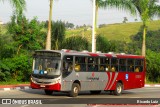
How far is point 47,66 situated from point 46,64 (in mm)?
135

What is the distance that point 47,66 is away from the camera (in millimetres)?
21609

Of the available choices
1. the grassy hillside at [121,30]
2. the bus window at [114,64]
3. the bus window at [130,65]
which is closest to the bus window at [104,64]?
the bus window at [114,64]

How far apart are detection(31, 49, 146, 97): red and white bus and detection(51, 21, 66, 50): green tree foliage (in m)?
16.2

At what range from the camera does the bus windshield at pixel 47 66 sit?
21.4 meters

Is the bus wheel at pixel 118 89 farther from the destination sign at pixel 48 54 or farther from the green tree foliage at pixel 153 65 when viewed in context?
the green tree foliage at pixel 153 65

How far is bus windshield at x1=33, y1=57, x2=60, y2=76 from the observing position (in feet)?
70.1

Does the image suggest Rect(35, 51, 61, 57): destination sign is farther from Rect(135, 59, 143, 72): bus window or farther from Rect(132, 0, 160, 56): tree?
Rect(132, 0, 160, 56): tree

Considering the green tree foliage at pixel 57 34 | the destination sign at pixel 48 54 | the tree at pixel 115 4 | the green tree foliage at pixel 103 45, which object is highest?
the tree at pixel 115 4

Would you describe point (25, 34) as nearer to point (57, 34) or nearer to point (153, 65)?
point (57, 34)

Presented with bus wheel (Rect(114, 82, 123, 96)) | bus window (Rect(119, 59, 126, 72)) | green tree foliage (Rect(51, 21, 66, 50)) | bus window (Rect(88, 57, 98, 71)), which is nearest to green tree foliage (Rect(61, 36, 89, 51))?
green tree foliage (Rect(51, 21, 66, 50))

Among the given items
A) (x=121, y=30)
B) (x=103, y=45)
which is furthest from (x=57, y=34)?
(x=121, y=30)

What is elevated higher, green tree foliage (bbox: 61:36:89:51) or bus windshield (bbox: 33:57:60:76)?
green tree foliage (bbox: 61:36:89:51)

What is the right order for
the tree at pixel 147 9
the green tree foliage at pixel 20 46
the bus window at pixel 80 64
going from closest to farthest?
1. the bus window at pixel 80 64
2. the green tree foliage at pixel 20 46
3. the tree at pixel 147 9

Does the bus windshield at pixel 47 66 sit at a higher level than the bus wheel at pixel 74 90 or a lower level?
higher
